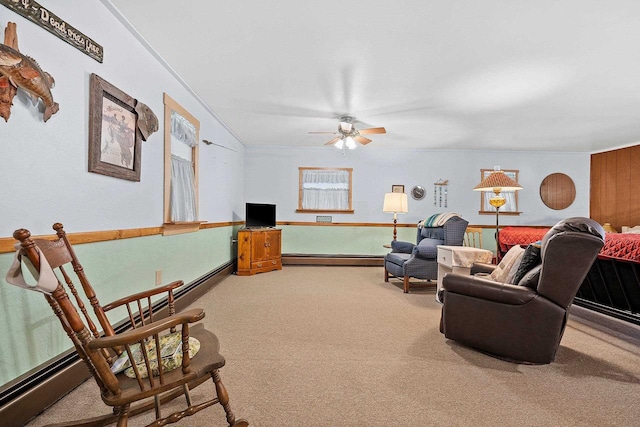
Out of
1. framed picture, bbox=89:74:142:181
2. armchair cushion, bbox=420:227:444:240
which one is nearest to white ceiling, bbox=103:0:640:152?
framed picture, bbox=89:74:142:181

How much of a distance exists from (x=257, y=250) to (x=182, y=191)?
2269 mm

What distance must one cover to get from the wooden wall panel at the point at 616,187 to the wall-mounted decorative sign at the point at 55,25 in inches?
320

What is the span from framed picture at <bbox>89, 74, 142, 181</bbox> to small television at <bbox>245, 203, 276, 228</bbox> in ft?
10.2

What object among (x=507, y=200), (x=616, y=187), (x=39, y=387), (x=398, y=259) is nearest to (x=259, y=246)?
(x=398, y=259)

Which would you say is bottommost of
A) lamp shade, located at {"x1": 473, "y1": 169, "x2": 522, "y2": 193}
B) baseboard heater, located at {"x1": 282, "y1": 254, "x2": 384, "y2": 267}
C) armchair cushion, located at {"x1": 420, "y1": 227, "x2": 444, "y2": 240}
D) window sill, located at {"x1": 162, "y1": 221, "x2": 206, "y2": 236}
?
baseboard heater, located at {"x1": 282, "y1": 254, "x2": 384, "y2": 267}

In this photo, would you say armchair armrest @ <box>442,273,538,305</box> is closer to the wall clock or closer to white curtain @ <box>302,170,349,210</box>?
white curtain @ <box>302,170,349,210</box>

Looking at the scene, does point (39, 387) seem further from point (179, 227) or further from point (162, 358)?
point (179, 227)

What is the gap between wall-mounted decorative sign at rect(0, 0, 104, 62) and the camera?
1.62 meters

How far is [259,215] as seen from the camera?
5.97 meters

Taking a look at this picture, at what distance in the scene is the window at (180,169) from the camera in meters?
3.23

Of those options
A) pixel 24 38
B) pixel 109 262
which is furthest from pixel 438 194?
pixel 24 38

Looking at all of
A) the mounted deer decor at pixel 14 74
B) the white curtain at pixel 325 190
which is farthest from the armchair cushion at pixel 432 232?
the mounted deer decor at pixel 14 74

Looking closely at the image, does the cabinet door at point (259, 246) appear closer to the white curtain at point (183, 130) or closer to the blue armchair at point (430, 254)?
the white curtain at point (183, 130)

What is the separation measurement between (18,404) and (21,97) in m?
1.48
